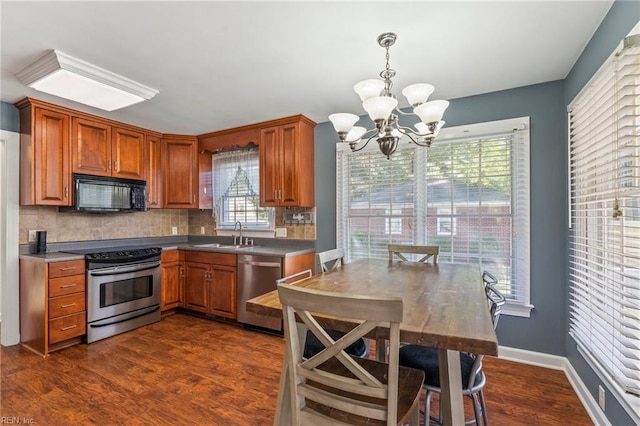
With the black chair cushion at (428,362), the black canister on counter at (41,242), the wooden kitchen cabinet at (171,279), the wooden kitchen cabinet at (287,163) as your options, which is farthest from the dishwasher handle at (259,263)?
the black canister on counter at (41,242)

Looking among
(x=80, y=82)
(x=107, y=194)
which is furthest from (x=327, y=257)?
(x=107, y=194)

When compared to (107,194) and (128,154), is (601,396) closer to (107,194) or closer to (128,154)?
(107,194)

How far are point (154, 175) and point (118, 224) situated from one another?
769 mm

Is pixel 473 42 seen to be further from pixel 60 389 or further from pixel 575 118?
pixel 60 389

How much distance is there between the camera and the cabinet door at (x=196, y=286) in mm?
3824

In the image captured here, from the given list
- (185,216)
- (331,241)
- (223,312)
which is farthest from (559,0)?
(185,216)

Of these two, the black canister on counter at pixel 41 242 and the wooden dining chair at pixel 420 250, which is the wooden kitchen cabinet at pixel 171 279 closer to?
the black canister on counter at pixel 41 242

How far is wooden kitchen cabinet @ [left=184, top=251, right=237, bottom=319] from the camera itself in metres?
3.62

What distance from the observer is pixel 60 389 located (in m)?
2.26

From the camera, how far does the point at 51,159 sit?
305cm

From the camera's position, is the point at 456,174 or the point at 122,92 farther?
the point at 456,174

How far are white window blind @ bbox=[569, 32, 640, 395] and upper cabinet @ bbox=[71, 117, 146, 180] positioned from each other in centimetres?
439

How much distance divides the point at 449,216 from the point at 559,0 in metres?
1.82

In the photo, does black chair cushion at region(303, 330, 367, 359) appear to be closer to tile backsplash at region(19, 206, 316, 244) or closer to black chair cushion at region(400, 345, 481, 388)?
black chair cushion at region(400, 345, 481, 388)
